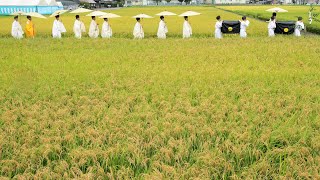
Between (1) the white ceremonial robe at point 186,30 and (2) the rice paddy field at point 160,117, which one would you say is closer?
(2) the rice paddy field at point 160,117

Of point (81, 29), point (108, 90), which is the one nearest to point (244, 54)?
point (108, 90)

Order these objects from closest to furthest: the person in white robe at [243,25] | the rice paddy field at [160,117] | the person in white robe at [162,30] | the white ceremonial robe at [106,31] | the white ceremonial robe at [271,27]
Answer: the rice paddy field at [160,117] < the person in white robe at [243,25] < the person in white robe at [162,30] < the white ceremonial robe at [271,27] < the white ceremonial robe at [106,31]

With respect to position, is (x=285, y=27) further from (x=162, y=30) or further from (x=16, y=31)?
(x=16, y=31)

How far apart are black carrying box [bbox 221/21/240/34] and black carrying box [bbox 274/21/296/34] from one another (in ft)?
6.71

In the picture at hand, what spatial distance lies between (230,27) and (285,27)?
2.76 metres

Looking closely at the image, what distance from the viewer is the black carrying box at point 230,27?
57.8ft

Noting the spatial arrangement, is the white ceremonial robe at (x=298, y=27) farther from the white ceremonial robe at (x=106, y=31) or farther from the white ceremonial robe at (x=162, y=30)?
the white ceremonial robe at (x=106, y=31)

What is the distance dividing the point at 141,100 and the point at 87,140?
1.93 m

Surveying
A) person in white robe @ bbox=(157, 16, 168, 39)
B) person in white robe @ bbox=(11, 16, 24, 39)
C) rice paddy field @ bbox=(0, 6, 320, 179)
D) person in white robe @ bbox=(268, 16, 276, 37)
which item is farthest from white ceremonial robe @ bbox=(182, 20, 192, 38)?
person in white robe @ bbox=(11, 16, 24, 39)

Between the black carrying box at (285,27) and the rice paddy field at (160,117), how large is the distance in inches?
322

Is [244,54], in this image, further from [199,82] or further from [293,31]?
[293,31]

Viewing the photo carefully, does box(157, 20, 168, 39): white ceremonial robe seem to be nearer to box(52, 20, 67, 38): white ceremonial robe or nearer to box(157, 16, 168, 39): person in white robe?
box(157, 16, 168, 39): person in white robe

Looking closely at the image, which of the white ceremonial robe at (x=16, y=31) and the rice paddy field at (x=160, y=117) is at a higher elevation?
the white ceremonial robe at (x=16, y=31)

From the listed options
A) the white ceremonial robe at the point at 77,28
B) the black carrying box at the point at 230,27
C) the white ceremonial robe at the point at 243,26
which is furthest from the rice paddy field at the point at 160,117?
the black carrying box at the point at 230,27
